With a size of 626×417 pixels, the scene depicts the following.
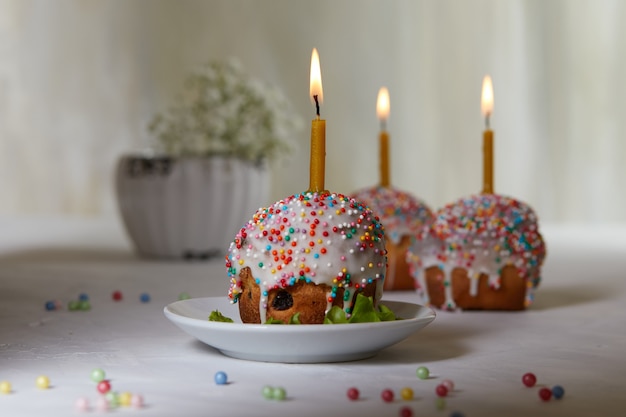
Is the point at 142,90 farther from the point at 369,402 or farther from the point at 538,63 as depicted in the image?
the point at 369,402

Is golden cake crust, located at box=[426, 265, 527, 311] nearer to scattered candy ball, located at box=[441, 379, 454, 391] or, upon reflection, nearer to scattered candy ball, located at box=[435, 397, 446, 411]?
scattered candy ball, located at box=[441, 379, 454, 391]

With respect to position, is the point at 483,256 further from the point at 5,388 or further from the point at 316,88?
the point at 5,388

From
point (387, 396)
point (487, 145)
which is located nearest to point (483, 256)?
point (487, 145)

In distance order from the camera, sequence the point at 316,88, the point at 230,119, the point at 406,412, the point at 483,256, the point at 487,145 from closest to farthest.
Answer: the point at 406,412 → the point at 316,88 → the point at 483,256 → the point at 487,145 → the point at 230,119

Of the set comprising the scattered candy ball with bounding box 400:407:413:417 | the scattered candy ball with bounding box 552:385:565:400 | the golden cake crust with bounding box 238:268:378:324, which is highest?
the golden cake crust with bounding box 238:268:378:324

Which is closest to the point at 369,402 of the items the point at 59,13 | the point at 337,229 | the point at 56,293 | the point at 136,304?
the point at 337,229

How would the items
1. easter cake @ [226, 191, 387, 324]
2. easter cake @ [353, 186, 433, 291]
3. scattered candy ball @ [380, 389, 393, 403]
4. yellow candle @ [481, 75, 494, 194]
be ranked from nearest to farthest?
scattered candy ball @ [380, 389, 393, 403] < easter cake @ [226, 191, 387, 324] < yellow candle @ [481, 75, 494, 194] < easter cake @ [353, 186, 433, 291]

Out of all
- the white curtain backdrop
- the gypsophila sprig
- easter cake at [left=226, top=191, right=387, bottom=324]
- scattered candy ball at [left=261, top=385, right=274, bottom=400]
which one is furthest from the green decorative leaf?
the white curtain backdrop
